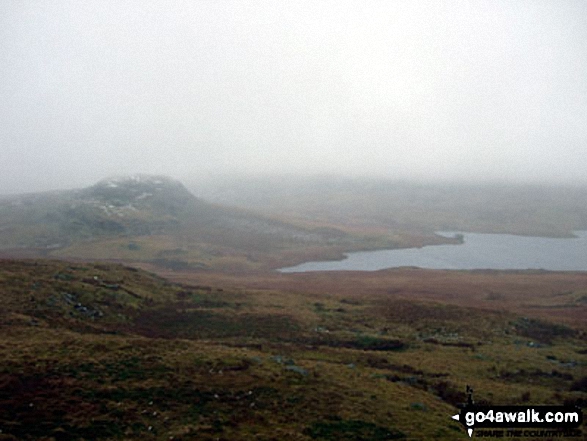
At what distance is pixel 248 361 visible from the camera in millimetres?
34281

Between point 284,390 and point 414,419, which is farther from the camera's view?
point 284,390

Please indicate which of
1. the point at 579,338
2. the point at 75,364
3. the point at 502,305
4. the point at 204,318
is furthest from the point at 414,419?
the point at 502,305

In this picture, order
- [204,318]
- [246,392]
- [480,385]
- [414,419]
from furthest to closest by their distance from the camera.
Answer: [204,318] → [480,385] → [246,392] → [414,419]

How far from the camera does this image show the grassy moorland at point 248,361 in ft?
78.0

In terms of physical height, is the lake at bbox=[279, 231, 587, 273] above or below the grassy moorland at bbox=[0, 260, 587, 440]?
below

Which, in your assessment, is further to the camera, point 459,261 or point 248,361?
point 459,261

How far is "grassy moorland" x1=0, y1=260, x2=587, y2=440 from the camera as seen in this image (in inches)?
936

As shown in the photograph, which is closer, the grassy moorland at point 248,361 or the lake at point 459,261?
the grassy moorland at point 248,361

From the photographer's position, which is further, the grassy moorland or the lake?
the lake

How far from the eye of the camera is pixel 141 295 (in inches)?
2479

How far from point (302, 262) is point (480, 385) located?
464 ft

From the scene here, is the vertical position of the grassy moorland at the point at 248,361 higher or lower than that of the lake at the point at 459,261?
higher

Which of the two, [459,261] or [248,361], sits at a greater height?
[248,361]

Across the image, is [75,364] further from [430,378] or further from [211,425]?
[430,378]
